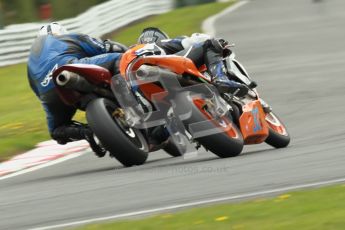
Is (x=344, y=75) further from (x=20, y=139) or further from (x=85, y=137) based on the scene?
(x=85, y=137)

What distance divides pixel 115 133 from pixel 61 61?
118 cm

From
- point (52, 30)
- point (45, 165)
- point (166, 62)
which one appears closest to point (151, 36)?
point (166, 62)

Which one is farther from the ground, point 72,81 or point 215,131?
point 72,81

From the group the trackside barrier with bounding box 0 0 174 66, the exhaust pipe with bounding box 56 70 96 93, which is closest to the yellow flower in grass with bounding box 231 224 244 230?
the exhaust pipe with bounding box 56 70 96 93

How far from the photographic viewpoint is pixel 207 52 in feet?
28.7

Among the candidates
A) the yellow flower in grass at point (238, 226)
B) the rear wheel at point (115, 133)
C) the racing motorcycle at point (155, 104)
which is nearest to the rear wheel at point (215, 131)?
the racing motorcycle at point (155, 104)

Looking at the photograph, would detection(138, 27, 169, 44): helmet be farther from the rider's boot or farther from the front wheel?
the front wheel

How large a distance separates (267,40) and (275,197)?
58.5 feet

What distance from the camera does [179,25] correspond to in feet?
91.9

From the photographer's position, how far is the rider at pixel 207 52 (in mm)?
8651

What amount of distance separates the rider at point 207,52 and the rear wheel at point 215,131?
32 cm

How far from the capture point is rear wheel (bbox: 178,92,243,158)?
26.9 feet

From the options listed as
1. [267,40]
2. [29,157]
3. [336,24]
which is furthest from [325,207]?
[336,24]

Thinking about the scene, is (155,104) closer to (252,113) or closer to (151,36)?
(151,36)
